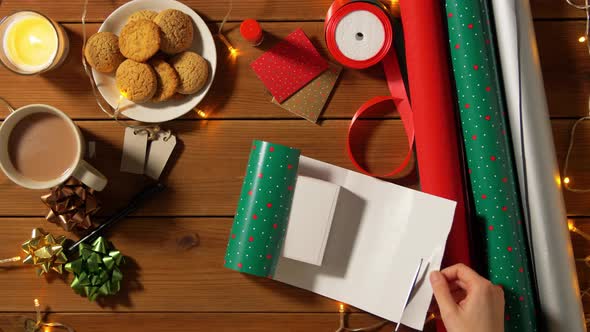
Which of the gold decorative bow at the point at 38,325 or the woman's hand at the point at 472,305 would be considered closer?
the woman's hand at the point at 472,305

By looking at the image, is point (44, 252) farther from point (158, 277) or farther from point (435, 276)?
point (435, 276)

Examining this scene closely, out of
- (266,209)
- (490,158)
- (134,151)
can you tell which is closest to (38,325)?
(134,151)

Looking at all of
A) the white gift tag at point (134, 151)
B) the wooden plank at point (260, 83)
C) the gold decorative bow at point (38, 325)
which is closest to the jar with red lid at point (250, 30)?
the wooden plank at point (260, 83)

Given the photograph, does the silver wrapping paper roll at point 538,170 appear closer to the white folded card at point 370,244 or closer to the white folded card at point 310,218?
the white folded card at point 370,244

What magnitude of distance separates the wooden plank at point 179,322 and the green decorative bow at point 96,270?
0.06m

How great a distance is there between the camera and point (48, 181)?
73 centimetres

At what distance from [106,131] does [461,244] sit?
664 millimetres

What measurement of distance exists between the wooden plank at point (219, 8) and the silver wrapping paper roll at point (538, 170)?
0.12m

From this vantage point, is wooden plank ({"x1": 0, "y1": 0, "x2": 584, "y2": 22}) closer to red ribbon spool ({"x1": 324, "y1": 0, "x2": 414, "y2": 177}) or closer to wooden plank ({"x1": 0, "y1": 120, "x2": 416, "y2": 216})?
red ribbon spool ({"x1": 324, "y1": 0, "x2": 414, "y2": 177})

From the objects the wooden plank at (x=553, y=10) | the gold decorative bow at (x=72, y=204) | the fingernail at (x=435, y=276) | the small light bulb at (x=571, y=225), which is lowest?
the fingernail at (x=435, y=276)

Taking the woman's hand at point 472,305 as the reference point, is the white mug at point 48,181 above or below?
above

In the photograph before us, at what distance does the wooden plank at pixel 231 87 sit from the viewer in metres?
0.85

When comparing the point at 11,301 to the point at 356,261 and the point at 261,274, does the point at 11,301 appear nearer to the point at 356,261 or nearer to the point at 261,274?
the point at 261,274

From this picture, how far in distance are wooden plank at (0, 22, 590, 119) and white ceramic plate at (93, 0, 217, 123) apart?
0.12 feet
